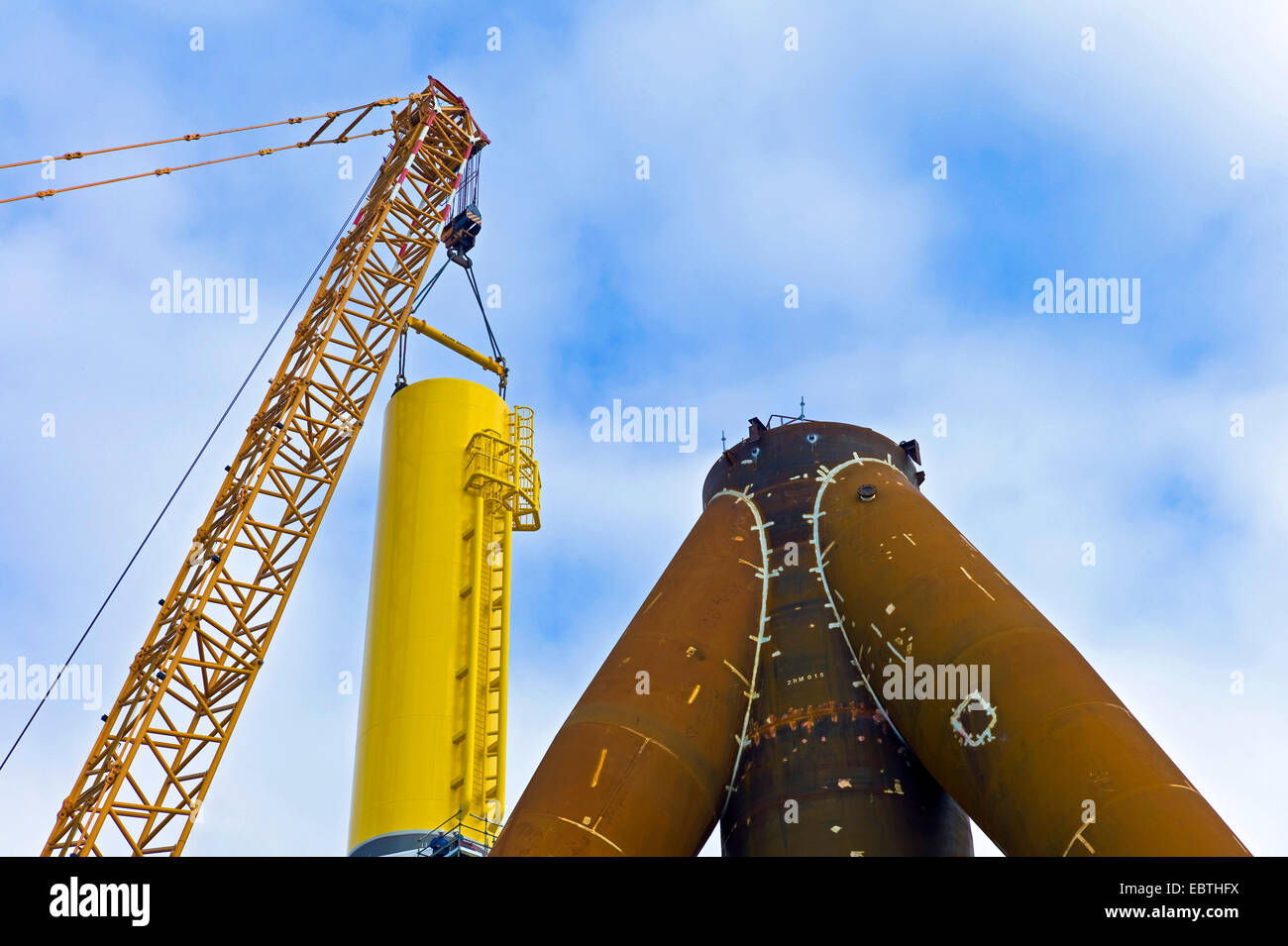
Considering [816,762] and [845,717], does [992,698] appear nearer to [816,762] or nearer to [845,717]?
[845,717]

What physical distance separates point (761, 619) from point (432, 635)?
1824 centimetres

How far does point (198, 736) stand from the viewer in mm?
37406

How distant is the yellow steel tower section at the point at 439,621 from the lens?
3678 centimetres

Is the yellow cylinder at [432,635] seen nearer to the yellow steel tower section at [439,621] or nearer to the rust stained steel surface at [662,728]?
the yellow steel tower section at [439,621]

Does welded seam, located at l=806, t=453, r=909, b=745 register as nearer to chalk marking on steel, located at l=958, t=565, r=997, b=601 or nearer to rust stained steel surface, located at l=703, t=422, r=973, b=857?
rust stained steel surface, located at l=703, t=422, r=973, b=857

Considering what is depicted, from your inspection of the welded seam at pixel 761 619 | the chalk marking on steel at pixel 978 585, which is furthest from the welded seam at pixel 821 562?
the chalk marking on steel at pixel 978 585

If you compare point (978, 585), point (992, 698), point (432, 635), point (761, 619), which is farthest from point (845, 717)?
point (432, 635)

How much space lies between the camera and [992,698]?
1984 cm

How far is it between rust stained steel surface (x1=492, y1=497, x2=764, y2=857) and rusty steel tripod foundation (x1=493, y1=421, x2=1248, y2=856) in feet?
0.12

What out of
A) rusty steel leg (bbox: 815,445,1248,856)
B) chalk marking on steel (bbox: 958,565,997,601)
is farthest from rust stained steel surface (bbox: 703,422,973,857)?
chalk marking on steel (bbox: 958,565,997,601)
